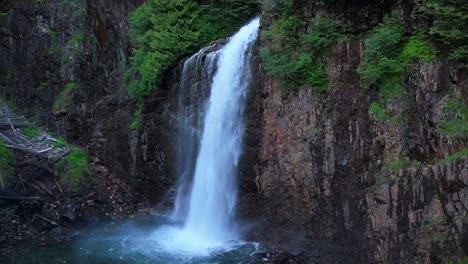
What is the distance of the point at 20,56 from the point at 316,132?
17.0m

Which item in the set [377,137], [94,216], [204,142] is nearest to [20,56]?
[94,216]

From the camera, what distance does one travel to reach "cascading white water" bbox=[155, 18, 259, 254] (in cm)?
1452

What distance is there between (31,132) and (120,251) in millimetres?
9643

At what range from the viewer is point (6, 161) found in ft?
57.5

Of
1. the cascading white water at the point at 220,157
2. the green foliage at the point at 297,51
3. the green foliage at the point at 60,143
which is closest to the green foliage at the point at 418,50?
the green foliage at the point at 297,51

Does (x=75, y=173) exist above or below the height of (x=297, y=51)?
below

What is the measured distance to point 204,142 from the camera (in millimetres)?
15695

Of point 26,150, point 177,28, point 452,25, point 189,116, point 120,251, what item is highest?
point 177,28

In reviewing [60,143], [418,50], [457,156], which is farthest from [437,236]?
[60,143]

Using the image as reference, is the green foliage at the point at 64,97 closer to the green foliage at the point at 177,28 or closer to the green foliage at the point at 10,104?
the green foliage at the point at 10,104

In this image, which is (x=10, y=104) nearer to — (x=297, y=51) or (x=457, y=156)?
(x=297, y=51)

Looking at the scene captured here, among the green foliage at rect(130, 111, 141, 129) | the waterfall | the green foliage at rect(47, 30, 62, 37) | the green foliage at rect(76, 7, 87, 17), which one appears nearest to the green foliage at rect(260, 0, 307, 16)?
the waterfall

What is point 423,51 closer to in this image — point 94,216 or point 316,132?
point 316,132

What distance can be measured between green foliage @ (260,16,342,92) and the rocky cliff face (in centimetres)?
32
